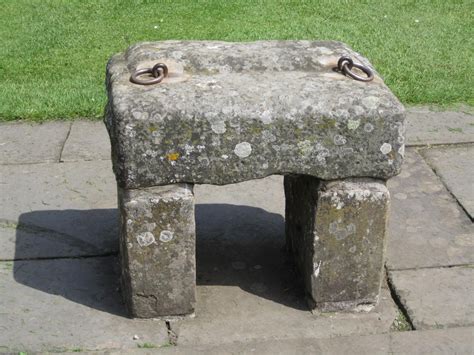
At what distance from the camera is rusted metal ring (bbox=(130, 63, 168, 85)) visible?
13.9ft

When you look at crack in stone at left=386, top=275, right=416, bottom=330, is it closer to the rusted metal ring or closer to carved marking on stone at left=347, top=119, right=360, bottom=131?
carved marking on stone at left=347, top=119, right=360, bottom=131

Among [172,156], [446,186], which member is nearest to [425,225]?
[446,186]

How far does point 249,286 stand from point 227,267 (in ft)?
0.74

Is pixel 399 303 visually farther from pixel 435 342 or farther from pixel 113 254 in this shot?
pixel 113 254

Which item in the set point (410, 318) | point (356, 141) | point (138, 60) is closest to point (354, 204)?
point (356, 141)

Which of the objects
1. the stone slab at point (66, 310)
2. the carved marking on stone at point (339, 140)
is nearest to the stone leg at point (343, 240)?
the carved marking on stone at point (339, 140)

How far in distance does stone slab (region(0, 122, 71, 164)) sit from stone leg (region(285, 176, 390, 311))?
2.37 m

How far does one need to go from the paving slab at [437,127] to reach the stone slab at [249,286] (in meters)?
1.45

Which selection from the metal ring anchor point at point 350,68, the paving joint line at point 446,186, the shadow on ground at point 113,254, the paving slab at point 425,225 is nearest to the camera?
the metal ring anchor point at point 350,68

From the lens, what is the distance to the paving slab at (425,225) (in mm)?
5051

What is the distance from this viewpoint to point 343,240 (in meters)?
4.35

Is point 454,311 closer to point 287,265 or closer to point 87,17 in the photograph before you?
point 287,265

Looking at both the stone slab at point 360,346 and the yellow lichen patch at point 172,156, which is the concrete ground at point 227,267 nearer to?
the stone slab at point 360,346

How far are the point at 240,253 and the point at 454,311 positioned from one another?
1.22 metres
